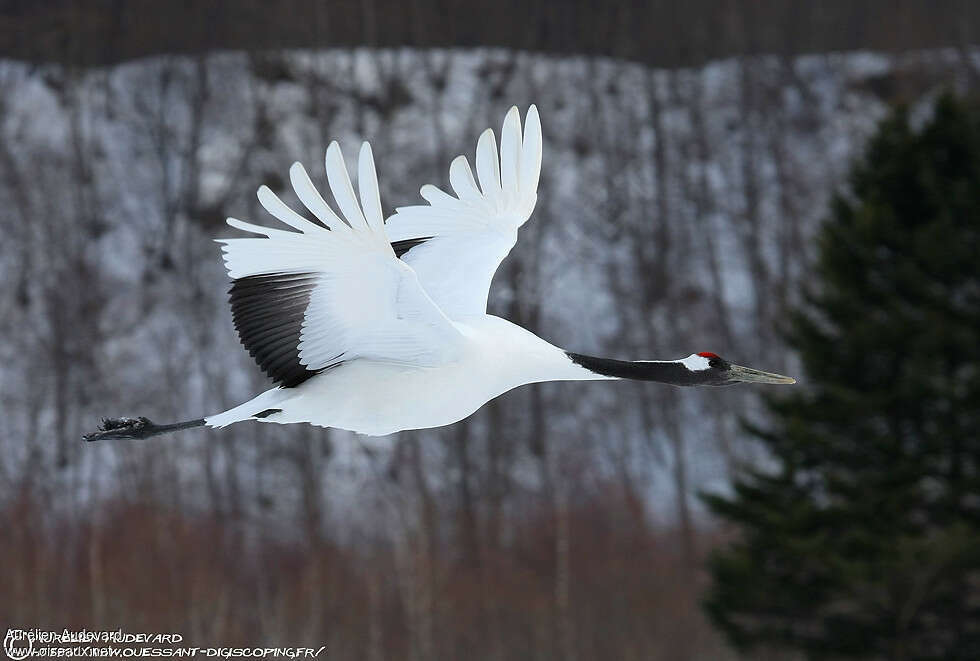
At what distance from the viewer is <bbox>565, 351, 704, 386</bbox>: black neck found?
8.06 meters

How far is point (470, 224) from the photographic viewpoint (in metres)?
8.84

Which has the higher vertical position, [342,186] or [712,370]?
[342,186]

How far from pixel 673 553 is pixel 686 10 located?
12.5 m

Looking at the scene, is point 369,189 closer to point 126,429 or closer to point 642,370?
point 642,370

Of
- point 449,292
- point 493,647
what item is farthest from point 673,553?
point 449,292

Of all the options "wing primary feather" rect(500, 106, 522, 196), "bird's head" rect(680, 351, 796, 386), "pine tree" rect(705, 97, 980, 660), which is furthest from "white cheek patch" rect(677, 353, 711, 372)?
"pine tree" rect(705, 97, 980, 660)

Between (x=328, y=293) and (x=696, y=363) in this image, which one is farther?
(x=696, y=363)

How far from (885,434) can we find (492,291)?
8.35 m

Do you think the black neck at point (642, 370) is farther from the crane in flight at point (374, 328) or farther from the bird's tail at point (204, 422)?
the bird's tail at point (204, 422)

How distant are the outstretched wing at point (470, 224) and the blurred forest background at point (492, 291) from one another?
31.1 ft

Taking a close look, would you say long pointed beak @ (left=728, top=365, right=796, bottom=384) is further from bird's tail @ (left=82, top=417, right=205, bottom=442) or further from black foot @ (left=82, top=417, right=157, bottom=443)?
black foot @ (left=82, top=417, right=157, bottom=443)

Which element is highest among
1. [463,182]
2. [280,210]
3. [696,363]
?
[463,182]

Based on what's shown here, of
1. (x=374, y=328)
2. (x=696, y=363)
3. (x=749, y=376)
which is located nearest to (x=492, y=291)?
(x=696, y=363)

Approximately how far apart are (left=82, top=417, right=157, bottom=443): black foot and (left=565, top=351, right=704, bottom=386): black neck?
7.73ft
